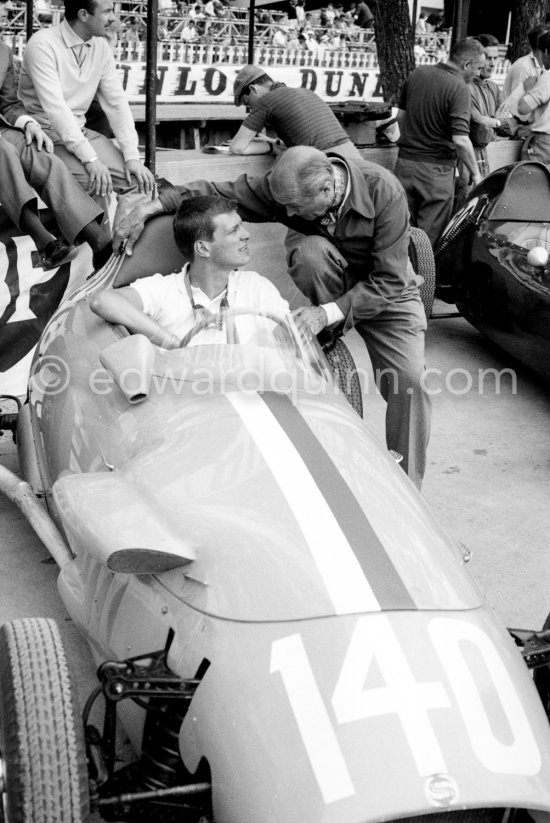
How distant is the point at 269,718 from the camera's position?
203 centimetres

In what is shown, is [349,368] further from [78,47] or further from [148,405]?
[78,47]

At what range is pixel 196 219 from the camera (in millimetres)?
3797

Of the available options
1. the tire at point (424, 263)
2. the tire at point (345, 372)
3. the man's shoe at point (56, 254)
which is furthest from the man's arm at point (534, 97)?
the tire at point (345, 372)

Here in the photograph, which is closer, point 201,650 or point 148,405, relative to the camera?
point 201,650

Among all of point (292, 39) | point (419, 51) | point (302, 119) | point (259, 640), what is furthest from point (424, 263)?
point (419, 51)

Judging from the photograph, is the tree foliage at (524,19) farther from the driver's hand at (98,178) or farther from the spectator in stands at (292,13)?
the spectator in stands at (292,13)

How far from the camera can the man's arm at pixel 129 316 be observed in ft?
11.4

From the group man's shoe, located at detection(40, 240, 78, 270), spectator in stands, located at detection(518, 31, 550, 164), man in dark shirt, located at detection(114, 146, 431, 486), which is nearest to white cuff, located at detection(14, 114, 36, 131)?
man's shoe, located at detection(40, 240, 78, 270)

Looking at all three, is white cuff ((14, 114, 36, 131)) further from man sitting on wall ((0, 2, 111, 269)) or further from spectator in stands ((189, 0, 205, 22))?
spectator in stands ((189, 0, 205, 22))

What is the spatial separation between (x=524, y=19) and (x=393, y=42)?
3.73 meters

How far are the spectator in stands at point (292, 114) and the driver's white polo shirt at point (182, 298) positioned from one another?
257 cm

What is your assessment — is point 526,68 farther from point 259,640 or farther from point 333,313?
point 259,640

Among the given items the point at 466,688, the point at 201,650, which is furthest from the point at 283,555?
the point at 466,688

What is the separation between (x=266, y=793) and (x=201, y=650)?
0.37 m
